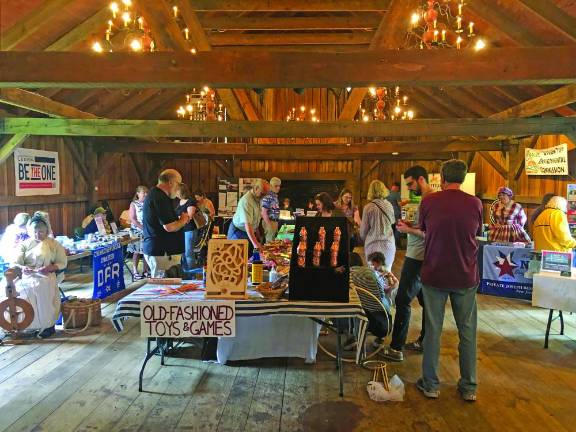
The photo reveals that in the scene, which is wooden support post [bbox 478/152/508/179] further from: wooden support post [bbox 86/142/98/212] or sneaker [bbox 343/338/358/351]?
wooden support post [bbox 86/142/98/212]

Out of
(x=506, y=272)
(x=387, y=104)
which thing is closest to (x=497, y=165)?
(x=387, y=104)

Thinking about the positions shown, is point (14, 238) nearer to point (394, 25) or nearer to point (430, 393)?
point (430, 393)

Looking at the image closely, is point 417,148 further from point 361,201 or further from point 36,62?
point 36,62


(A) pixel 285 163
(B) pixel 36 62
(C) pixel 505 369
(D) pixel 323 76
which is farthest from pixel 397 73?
(A) pixel 285 163

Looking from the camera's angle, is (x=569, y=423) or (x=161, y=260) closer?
(x=569, y=423)

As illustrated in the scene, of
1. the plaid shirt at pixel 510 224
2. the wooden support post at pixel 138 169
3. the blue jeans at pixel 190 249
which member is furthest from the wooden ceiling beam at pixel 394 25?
the wooden support post at pixel 138 169

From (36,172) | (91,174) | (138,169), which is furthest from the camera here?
(138,169)

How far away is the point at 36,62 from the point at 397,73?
9.30ft

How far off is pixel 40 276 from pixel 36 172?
4177 mm

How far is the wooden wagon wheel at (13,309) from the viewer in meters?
4.23

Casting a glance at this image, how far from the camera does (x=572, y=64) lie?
341 centimetres

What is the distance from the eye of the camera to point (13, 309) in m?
4.24

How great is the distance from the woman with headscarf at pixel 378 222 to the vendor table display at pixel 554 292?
138 cm

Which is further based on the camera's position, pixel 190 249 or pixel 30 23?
pixel 190 249
